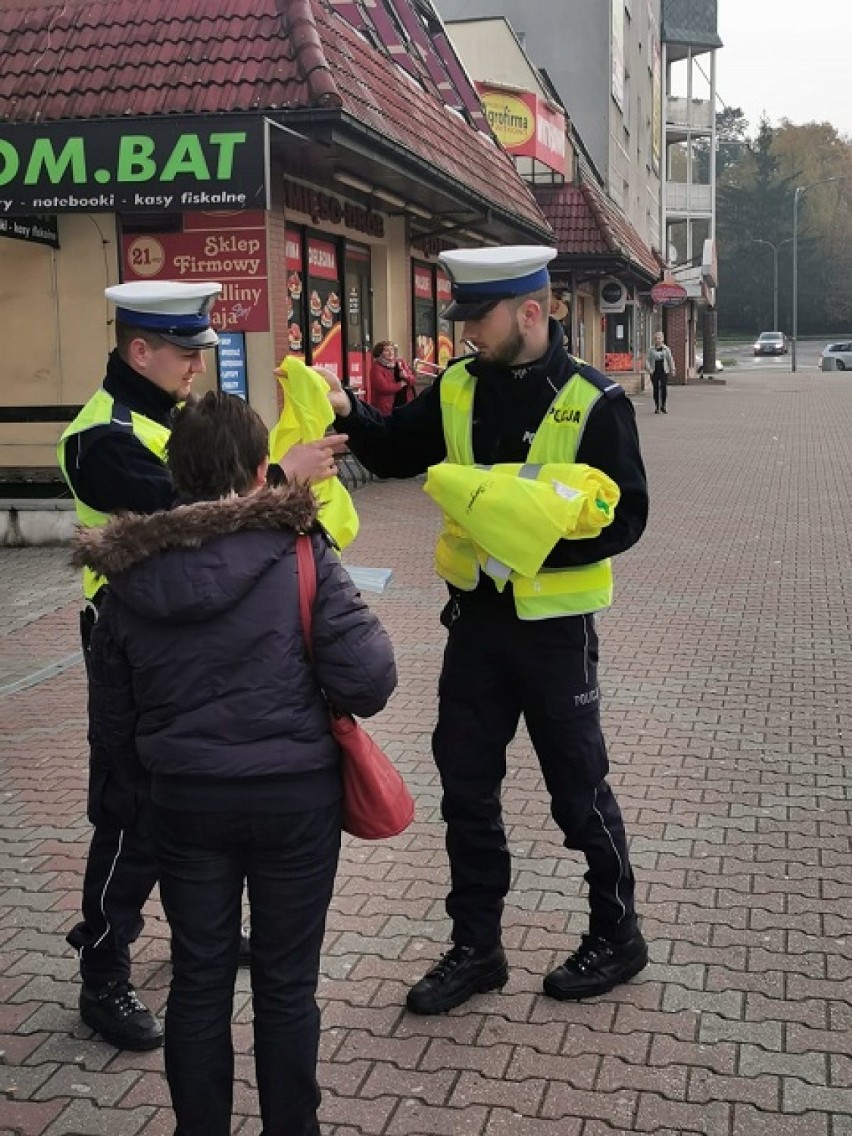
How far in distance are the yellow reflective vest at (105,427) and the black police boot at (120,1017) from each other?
42.0 inches

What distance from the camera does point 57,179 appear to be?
1075 centimetres

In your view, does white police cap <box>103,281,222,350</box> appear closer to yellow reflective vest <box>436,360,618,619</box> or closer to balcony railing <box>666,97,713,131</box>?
yellow reflective vest <box>436,360,618,619</box>

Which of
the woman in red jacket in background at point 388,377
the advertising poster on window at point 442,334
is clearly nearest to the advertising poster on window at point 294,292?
the woman in red jacket in background at point 388,377

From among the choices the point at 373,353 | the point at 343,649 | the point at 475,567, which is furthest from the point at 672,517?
the point at 343,649

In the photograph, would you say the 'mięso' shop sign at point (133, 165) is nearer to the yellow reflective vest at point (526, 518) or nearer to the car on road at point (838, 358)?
the yellow reflective vest at point (526, 518)

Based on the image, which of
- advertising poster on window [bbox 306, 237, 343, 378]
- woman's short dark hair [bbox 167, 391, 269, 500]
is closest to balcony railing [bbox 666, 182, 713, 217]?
advertising poster on window [bbox 306, 237, 343, 378]

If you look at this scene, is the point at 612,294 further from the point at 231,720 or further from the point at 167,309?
the point at 231,720

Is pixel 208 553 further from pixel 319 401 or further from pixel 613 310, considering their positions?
pixel 613 310

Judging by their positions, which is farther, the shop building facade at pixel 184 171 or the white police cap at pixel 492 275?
the shop building facade at pixel 184 171

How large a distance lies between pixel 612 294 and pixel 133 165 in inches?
1007

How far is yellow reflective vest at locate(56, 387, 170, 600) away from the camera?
3367mm

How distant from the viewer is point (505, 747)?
12.0ft

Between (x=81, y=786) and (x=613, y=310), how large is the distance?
31.6 m

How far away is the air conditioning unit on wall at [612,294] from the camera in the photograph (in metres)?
34.8
